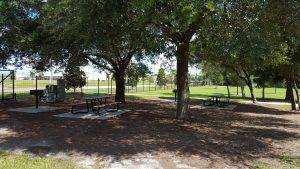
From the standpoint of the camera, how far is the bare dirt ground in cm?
804

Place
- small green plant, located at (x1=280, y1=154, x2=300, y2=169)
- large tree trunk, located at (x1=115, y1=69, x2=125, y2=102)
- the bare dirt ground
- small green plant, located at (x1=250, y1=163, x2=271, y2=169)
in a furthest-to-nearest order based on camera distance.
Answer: large tree trunk, located at (x1=115, y1=69, x2=125, y2=102) < the bare dirt ground < small green plant, located at (x1=280, y1=154, x2=300, y2=169) < small green plant, located at (x1=250, y1=163, x2=271, y2=169)

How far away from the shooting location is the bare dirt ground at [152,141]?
8.04 m

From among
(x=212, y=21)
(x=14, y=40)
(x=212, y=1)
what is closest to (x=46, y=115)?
(x=14, y=40)

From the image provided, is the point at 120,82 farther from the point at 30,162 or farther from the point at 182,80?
the point at 30,162

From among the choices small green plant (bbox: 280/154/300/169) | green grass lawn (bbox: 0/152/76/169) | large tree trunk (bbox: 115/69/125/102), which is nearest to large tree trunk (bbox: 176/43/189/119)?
small green plant (bbox: 280/154/300/169)

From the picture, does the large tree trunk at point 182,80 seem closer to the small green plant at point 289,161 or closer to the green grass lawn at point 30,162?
the small green plant at point 289,161

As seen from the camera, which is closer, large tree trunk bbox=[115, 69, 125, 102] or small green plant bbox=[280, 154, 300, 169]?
small green plant bbox=[280, 154, 300, 169]

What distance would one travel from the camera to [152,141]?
1005 centimetres

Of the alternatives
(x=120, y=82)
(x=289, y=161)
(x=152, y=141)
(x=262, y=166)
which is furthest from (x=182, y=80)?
(x=120, y=82)

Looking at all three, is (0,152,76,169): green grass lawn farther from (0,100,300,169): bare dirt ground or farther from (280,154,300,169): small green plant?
(280,154,300,169): small green plant

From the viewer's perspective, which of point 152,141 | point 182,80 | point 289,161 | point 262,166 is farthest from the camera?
point 182,80

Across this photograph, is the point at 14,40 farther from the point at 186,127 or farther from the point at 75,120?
the point at 186,127

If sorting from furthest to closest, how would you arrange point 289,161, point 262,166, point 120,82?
point 120,82, point 289,161, point 262,166

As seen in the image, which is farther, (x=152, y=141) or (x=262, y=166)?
(x=152, y=141)
